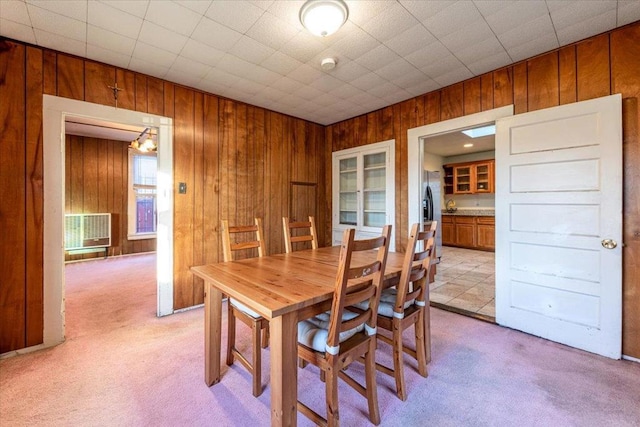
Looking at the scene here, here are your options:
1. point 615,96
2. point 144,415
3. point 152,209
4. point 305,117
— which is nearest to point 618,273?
point 615,96

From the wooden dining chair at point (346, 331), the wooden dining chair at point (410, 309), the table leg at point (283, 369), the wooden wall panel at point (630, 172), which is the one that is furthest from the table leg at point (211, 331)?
the wooden wall panel at point (630, 172)

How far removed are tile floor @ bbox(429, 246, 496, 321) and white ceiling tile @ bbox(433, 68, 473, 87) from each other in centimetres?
253

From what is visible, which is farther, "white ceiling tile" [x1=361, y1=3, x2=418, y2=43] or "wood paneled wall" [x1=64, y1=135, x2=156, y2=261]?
"wood paneled wall" [x1=64, y1=135, x2=156, y2=261]

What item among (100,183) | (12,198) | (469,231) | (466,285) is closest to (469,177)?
(469,231)

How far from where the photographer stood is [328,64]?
8.32 ft

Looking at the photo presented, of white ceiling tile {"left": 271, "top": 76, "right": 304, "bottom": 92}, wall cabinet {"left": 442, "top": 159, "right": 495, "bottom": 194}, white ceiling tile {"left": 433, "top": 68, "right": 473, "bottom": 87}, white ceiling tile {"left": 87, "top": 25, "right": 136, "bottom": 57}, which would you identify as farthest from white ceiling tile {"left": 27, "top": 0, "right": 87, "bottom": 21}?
wall cabinet {"left": 442, "top": 159, "right": 495, "bottom": 194}

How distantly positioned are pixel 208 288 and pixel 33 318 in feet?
5.83

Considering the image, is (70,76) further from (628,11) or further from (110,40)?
(628,11)

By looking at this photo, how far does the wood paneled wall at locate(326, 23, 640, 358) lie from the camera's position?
2051 millimetres

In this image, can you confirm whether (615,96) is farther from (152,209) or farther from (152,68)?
(152,209)

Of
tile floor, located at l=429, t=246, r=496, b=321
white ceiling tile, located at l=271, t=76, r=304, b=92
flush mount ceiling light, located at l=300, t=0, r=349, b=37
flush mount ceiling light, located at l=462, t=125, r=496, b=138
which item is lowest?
tile floor, located at l=429, t=246, r=496, b=321

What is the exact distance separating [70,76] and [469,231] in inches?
303

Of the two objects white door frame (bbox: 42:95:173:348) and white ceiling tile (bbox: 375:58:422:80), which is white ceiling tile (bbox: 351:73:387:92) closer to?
white ceiling tile (bbox: 375:58:422:80)

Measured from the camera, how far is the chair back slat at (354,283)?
1.25 meters
